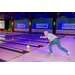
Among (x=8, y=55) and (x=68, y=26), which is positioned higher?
(x=68, y=26)

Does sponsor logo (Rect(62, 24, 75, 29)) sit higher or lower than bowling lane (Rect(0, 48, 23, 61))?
higher

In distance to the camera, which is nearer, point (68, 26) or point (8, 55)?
point (8, 55)

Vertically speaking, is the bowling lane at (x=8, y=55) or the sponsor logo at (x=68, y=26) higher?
the sponsor logo at (x=68, y=26)

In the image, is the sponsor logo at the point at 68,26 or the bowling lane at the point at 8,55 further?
the sponsor logo at the point at 68,26

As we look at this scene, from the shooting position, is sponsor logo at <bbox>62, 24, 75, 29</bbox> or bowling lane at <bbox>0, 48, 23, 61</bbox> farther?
sponsor logo at <bbox>62, 24, 75, 29</bbox>

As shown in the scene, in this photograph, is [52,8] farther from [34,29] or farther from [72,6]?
[34,29]
